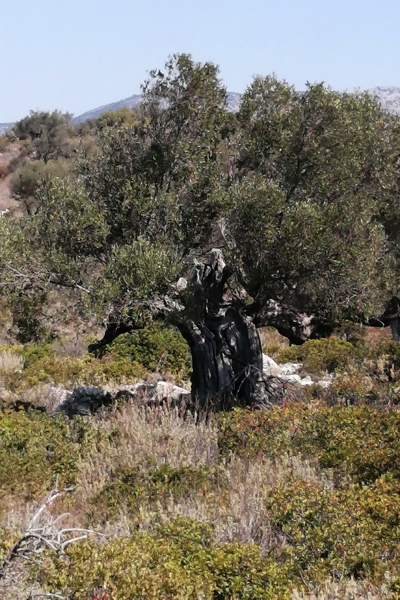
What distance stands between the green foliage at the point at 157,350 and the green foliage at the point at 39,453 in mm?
6036

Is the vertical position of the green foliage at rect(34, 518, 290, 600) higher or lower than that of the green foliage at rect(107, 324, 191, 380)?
higher

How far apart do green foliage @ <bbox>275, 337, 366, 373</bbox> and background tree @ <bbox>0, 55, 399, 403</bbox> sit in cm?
436

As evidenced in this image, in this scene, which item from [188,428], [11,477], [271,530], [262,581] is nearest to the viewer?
[262,581]

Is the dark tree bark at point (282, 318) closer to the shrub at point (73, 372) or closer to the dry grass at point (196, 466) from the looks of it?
the dry grass at point (196, 466)

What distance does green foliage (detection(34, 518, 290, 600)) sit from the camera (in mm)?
3914

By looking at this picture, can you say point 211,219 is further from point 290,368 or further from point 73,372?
point 290,368

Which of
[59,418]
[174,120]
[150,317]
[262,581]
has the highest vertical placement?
[174,120]

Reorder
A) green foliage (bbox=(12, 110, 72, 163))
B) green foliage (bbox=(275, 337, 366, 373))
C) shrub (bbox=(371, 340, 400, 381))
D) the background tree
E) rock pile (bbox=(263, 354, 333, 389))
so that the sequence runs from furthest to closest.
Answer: green foliage (bbox=(12, 110, 72, 163))
green foliage (bbox=(275, 337, 366, 373))
rock pile (bbox=(263, 354, 333, 389))
shrub (bbox=(371, 340, 400, 381))
the background tree

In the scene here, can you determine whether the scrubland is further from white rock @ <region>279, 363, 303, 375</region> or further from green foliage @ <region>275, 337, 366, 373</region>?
white rock @ <region>279, 363, 303, 375</region>

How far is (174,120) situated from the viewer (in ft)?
33.7

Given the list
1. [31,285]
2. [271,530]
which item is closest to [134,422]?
[31,285]

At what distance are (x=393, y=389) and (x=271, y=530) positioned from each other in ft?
19.3

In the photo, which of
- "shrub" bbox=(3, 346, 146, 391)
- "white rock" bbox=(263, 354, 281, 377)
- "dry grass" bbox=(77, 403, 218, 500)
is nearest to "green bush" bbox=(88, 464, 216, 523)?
"dry grass" bbox=(77, 403, 218, 500)

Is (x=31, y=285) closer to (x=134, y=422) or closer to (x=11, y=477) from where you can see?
(x=134, y=422)
